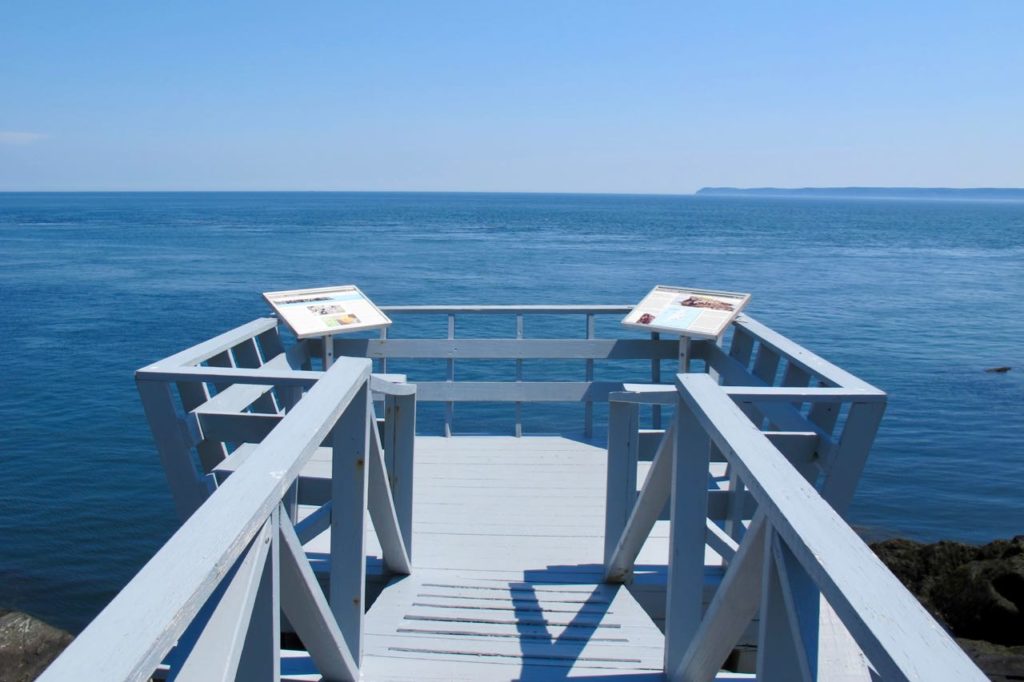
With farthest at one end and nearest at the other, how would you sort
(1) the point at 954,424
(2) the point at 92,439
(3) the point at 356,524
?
(1) the point at 954,424 < (2) the point at 92,439 < (3) the point at 356,524

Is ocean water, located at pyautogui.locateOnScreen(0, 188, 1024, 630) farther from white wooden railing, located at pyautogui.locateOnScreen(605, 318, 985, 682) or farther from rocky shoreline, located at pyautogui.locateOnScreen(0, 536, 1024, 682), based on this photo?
white wooden railing, located at pyautogui.locateOnScreen(605, 318, 985, 682)

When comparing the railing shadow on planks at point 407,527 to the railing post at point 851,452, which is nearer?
the railing shadow on planks at point 407,527

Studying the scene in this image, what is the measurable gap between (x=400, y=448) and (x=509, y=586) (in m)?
0.87

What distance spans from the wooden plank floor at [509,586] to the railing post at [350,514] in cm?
26

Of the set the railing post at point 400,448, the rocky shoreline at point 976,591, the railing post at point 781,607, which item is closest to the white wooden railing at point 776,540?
the railing post at point 781,607

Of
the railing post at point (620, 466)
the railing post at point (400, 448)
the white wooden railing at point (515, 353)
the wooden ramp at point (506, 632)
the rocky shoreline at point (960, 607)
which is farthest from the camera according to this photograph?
the rocky shoreline at point (960, 607)

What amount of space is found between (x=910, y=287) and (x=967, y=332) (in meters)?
11.6

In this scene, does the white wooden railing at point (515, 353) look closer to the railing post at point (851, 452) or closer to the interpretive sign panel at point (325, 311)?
the interpretive sign panel at point (325, 311)

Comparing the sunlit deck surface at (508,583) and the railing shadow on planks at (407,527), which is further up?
the railing shadow on planks at (407,527)

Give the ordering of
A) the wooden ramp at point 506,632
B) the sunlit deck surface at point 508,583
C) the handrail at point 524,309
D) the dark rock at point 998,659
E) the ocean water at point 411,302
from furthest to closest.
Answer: the ocean water at point 411,302, the handrail at point 524,309, the dark rock at point 998,659, the sunlit deck surface at point 508,583, the wooden ramp at point 506,632

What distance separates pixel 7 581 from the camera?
11078 mm

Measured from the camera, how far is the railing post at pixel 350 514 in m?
3.22

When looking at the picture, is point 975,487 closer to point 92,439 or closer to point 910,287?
point 92,439

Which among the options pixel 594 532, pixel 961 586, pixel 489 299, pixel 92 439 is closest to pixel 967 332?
pixel 489 299
